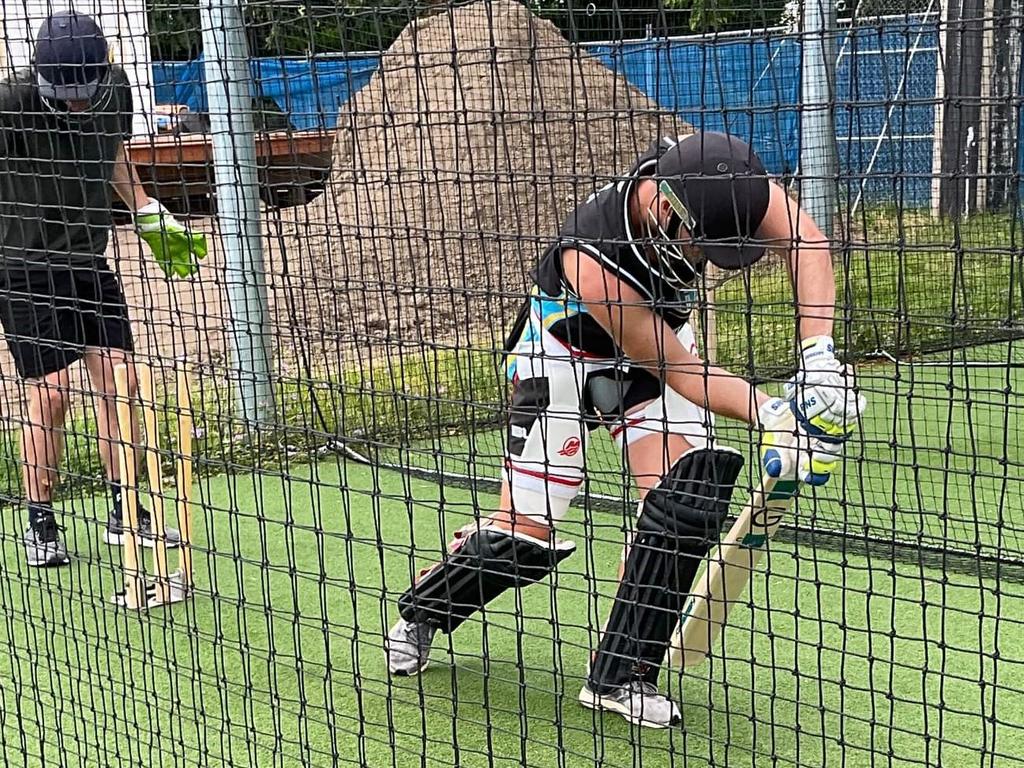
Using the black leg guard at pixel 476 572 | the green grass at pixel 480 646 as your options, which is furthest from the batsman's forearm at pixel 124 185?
the black leg guard at pixel 476 572

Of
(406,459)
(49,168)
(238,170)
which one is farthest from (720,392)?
(49,168)

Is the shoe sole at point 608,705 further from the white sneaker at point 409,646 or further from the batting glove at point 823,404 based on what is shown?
the batting glove at point 823,404

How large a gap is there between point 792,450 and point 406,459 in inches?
31.9

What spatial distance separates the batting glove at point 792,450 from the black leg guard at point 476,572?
661 mm

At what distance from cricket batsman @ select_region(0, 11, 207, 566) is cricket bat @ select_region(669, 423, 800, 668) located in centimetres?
116

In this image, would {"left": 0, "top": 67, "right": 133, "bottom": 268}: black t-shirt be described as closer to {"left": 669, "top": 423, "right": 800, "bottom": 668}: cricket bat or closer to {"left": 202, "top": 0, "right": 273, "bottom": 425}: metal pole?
{"left": 202, "top": 0, "right": 273, "bottom": 425}: metal pole

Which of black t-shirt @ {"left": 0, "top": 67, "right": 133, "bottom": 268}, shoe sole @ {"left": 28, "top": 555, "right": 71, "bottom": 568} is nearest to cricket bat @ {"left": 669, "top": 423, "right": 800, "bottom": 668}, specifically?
black t-shirt @ {"left": 0, "top": 67, "right": 133, "bottom": 268}

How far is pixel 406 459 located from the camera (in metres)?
2.52

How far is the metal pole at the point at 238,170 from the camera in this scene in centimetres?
234

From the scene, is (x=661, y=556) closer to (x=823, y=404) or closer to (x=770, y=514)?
(x=770, y=514)

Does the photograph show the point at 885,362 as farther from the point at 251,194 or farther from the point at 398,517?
→ the point at 251,194

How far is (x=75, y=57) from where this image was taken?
8.89 feet

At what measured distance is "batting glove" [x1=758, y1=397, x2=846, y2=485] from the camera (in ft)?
6.73

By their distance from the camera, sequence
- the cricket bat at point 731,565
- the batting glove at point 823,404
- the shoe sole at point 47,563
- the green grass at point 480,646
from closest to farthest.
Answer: the batting glove at point 823,404 < the green grass at point 480,646 < the cricket bat at point 731,565 < the shoe sole at point 47,563
